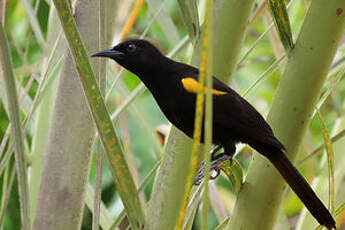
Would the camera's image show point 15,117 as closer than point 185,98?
Yes

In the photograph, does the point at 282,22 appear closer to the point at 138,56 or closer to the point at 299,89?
the point at 299,89

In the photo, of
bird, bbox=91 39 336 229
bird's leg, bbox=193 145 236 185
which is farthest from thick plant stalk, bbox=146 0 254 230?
bird, bbox=91 39 336 229

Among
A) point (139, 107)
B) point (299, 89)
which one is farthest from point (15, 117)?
point (139, 107)

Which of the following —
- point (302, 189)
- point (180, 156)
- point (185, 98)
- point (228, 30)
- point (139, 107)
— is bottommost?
point (302, 189)

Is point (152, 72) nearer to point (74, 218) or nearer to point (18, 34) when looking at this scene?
point (74, 218)

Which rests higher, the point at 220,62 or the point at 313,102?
the point at 220,62

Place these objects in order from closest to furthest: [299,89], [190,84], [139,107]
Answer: [299,89]
[190,84]
[139,107]

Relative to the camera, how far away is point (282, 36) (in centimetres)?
92

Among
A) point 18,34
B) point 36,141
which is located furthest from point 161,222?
point 18,34

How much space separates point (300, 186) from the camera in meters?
1.11

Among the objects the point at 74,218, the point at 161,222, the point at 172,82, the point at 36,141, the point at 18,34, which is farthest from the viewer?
the point at 18,34

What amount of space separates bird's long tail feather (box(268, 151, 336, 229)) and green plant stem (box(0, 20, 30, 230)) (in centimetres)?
40

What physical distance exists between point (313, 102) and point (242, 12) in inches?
7.4

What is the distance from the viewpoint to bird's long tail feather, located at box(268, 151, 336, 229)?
948 mm
